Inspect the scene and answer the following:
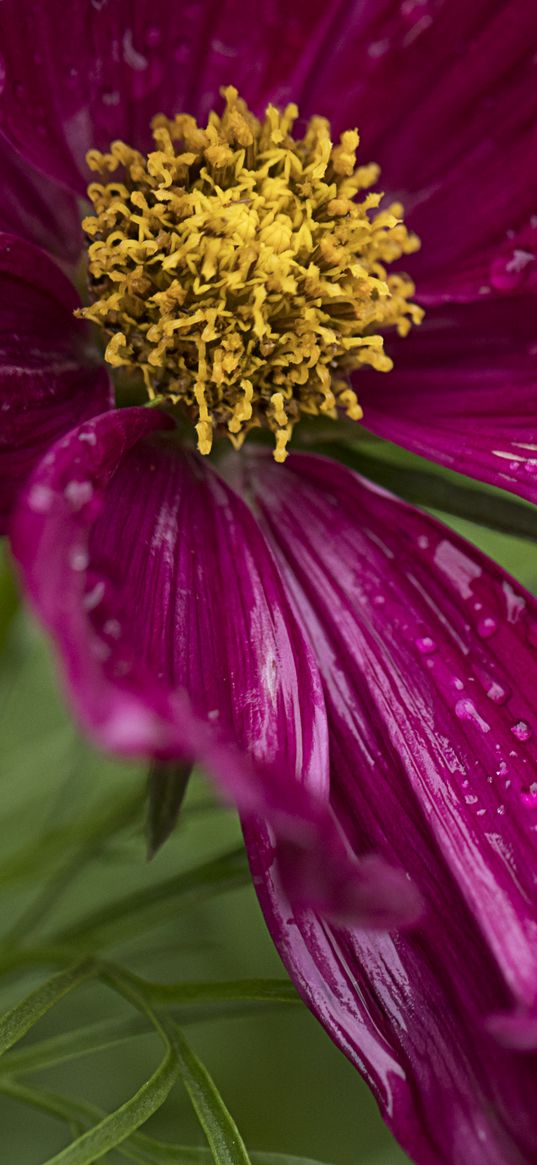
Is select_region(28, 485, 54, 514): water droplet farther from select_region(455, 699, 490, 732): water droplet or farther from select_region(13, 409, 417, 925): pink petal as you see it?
select_region(455, 699, 490, 732): water droplet

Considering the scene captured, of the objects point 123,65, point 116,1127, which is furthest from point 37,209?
point 116,1127

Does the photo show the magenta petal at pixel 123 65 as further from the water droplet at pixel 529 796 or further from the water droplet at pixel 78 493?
the water droplet at pixel 529 796

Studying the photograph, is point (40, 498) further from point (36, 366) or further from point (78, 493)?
point (36, 366)

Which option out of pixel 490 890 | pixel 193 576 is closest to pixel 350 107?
pixel 193 576

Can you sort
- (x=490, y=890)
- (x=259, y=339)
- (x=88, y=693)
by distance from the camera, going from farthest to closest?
1. (x=259, y=339)
2. (x=490, y=890)
3. (x=88, y=693)

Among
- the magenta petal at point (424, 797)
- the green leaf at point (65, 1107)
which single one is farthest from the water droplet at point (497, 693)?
the green leaf at point (65, 1107)

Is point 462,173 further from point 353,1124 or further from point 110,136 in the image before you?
point 353,1124
